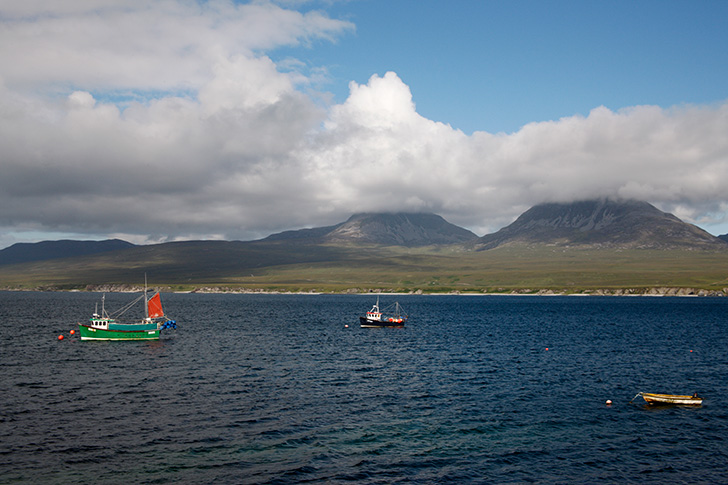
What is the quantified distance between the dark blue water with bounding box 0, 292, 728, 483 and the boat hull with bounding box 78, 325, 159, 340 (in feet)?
21.4

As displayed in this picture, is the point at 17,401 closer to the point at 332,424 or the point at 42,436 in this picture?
the point at 42,436

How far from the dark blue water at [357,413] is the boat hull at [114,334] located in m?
6.53

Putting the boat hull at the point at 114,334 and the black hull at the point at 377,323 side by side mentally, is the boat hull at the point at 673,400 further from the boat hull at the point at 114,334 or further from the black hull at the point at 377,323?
the boat hull at the point at 114,334

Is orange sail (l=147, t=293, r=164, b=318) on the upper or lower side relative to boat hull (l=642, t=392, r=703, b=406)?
upper

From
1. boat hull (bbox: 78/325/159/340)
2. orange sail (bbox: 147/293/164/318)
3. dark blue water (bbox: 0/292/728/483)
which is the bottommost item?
dark blue water (bbox: 0/292/728/483)

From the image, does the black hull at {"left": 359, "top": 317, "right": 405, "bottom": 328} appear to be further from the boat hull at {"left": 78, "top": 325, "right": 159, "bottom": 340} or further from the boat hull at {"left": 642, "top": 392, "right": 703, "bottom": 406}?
the boat hull at {"left": 642, "top": 392, "right": 703, "bottom": 406}

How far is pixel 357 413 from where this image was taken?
52625 millimetres

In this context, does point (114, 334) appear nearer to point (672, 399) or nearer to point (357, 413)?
Result: point (357, 413)

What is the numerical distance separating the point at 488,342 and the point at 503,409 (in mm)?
55585

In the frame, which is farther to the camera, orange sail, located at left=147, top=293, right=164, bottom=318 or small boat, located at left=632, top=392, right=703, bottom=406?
orange sail, located at left=147, top=293, right=164, bottom=318

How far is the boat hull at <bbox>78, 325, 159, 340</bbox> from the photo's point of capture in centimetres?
11012

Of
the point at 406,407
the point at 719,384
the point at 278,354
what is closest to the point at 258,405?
the point at 406,407

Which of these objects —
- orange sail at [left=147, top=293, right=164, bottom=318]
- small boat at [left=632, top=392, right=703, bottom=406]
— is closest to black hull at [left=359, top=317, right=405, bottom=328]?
orange sail at [left=147, top=293, right=164, bottom=318]

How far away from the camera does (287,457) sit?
40219 millimetres
